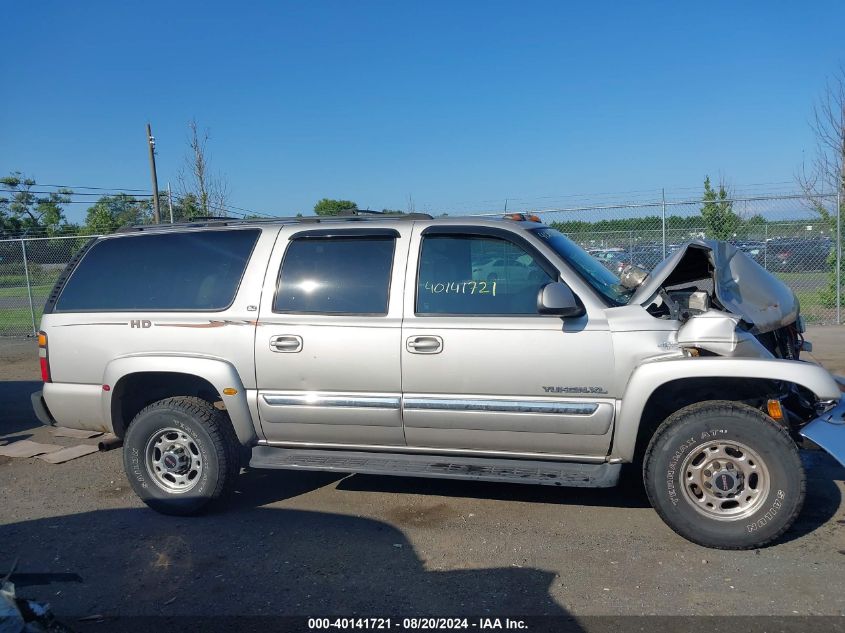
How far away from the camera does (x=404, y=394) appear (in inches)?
180

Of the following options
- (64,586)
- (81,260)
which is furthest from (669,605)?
(81,260)

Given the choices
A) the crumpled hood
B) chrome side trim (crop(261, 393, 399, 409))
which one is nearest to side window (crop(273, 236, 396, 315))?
chrome side trim (crop(261, 393, 399, 409))

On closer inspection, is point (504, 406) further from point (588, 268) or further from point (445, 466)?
point (588, 268)

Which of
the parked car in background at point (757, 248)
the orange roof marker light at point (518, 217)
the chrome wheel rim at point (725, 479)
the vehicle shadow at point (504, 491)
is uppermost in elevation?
the orange roof marker light at point (518, 217)

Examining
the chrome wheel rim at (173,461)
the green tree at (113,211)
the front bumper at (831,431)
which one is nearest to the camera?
the front bumper at (831,431)

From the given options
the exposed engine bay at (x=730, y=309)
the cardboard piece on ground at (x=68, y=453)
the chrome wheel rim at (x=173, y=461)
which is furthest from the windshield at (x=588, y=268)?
the cardboard piece on ground at (x=68, y=453)

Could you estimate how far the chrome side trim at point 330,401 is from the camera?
15.1ft

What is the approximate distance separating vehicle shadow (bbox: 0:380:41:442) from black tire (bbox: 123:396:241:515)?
297cm

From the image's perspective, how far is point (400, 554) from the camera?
4242mm

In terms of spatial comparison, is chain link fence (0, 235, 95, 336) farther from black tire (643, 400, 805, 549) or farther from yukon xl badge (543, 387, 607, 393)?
black tire (643, 400, 805, 549)

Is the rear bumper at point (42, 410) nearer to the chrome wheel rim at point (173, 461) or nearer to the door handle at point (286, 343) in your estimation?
the chrome wheel rim at point (173, 461)

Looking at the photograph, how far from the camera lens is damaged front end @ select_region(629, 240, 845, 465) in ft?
13.4

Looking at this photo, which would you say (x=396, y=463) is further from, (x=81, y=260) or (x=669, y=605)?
(x=81, y=260)

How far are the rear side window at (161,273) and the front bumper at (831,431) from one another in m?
3.76
